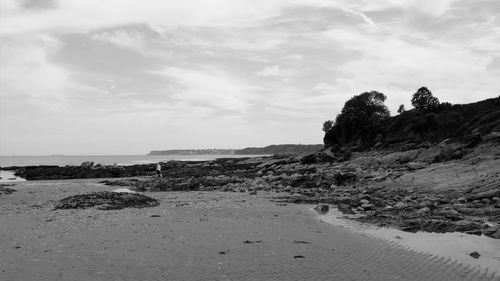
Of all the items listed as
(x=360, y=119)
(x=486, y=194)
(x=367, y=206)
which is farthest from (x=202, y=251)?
(x=360, y=119)

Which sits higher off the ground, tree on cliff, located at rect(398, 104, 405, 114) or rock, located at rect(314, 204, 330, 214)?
tree on cliff, located at rect(398, 104, 405, 114)

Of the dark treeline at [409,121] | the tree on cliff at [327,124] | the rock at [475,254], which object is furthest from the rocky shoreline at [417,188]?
the tree on cliff at [327,124]

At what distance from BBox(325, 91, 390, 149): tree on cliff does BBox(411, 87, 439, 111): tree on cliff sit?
21.8 feet

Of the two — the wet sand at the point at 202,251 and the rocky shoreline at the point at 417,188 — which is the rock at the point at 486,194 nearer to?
the rocky shoreline at the point at 417,188

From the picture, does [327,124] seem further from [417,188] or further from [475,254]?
[475,254]

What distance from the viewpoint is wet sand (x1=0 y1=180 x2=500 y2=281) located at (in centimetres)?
945

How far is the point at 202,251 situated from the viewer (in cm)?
1163

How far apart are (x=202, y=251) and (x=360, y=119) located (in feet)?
221

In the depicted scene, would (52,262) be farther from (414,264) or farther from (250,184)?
(250,184)

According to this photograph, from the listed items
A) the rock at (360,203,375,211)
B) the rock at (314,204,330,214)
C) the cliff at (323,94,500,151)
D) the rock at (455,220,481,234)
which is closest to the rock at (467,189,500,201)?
the rock at (360,203,375,211)

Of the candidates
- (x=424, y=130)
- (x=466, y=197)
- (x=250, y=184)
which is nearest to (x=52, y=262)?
(x=466, y=197)

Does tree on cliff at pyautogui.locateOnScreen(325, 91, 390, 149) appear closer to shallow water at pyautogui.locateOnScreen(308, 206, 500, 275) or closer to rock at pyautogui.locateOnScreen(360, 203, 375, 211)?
rock at pyautogui.locateOnScreen(360, 203, 375, 211)

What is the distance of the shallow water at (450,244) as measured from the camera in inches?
400

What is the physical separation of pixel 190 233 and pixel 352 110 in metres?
67.4
